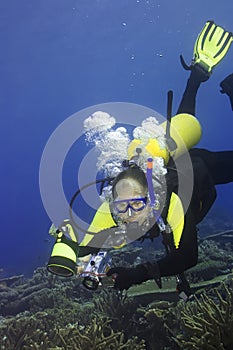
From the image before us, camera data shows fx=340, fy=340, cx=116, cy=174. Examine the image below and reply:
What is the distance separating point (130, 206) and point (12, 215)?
104 m

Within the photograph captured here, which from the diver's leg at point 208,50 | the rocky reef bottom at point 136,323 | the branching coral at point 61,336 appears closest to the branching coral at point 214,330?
the rocky reef bottom at point 136,323

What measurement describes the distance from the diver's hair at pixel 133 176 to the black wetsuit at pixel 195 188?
296 mm

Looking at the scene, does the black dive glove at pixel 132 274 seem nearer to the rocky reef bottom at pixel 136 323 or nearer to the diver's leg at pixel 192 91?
the rocky reef bottom at pixel 136 323

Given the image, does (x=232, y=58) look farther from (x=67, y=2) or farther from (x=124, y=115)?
(x=124, y=115)

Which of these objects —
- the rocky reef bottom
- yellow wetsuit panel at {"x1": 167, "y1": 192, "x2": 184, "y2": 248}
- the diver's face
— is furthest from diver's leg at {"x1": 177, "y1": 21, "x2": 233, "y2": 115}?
the rocky reef bottom

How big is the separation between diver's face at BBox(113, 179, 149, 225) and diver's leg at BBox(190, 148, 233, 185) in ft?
6.18

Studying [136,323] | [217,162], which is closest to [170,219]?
[217,162]

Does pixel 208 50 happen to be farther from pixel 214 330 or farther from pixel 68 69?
pixel 68 69

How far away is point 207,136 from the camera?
397ft

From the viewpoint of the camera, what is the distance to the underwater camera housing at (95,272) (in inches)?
124

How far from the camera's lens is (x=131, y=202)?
362 centimetres

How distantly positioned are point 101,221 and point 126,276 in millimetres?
1046

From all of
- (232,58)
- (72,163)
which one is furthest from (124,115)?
(72,163)

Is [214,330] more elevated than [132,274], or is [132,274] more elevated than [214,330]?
[132,274]
